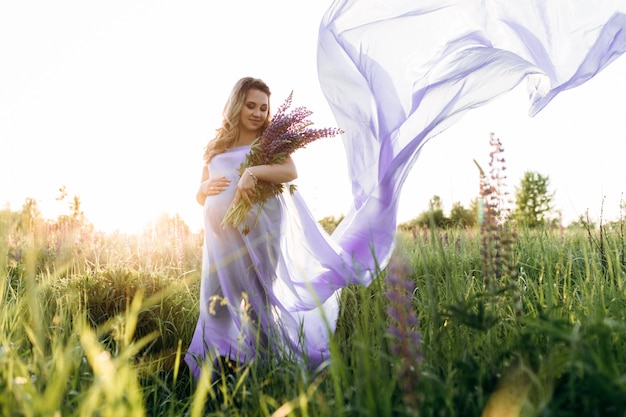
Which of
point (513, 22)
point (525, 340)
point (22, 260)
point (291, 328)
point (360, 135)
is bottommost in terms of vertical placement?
point (291, 328)

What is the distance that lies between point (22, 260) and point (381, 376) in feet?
17.7

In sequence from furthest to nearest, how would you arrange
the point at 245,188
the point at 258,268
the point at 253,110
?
the point at 253,110 < the point at 258,268 < the point at 245,188

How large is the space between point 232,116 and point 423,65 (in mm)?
1466

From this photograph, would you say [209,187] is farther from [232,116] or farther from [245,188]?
[232,116]

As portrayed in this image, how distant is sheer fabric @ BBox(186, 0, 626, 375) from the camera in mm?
3084

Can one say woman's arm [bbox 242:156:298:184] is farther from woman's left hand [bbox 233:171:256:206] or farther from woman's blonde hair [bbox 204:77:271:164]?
woman's blonde hair [bbox 204:77:271:164]

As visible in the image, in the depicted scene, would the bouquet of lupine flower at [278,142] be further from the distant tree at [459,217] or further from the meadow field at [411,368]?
the distant tree at [459,217]

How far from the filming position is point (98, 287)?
168 inches

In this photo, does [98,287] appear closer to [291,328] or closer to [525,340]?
[291,328]

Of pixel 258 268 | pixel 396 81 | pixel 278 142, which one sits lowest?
pixel 258 268

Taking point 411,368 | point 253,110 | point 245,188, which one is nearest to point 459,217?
point 253,110

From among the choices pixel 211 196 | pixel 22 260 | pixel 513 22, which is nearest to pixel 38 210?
pixel 22 260

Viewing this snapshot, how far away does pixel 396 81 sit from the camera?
3221 mm

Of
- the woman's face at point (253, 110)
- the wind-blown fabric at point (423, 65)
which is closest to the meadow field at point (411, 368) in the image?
the wind-blown fabric at point (423, 65)
